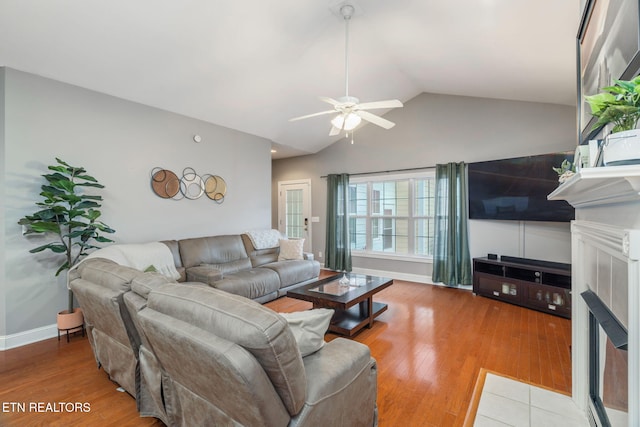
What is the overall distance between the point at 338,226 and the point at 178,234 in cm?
304

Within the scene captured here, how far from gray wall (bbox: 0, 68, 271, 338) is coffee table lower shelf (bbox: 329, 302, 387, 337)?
2564 millimetres

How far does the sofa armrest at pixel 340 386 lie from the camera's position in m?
1.21

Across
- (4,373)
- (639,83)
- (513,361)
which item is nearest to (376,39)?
(639,83)

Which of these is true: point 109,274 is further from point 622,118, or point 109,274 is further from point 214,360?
point 622,118

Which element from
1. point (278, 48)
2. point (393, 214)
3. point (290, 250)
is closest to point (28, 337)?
point (290, 250)

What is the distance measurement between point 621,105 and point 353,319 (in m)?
2.80

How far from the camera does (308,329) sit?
1.41m

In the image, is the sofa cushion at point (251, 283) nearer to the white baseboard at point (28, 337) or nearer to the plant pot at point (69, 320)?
the plant pot at point (69, 320)

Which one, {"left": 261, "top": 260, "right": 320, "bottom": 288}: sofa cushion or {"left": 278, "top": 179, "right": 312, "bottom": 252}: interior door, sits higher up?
{"left": 278, "top": 179, "right": 312, "bottom": 252}: interior door

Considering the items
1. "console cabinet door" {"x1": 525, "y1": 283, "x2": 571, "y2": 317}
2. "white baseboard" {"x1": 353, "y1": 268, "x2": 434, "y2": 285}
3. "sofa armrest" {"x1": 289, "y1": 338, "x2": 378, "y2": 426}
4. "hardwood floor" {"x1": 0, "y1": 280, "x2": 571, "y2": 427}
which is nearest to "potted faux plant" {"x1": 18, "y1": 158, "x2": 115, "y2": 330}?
"hardwood floor" {"x1": 0, "y1": 280, "x2": 571, "y2": 427}

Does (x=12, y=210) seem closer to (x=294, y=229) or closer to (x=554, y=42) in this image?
(x=294, y=229)

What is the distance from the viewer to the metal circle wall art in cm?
394

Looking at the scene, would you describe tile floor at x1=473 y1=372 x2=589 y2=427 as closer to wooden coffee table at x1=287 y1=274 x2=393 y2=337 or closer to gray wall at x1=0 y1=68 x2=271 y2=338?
wooden coffee table at x1=287 y1=274 x2=393 y2=337

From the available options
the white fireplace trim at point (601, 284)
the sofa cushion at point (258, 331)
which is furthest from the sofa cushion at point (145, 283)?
the white fireplace trim at point (601, 284)
